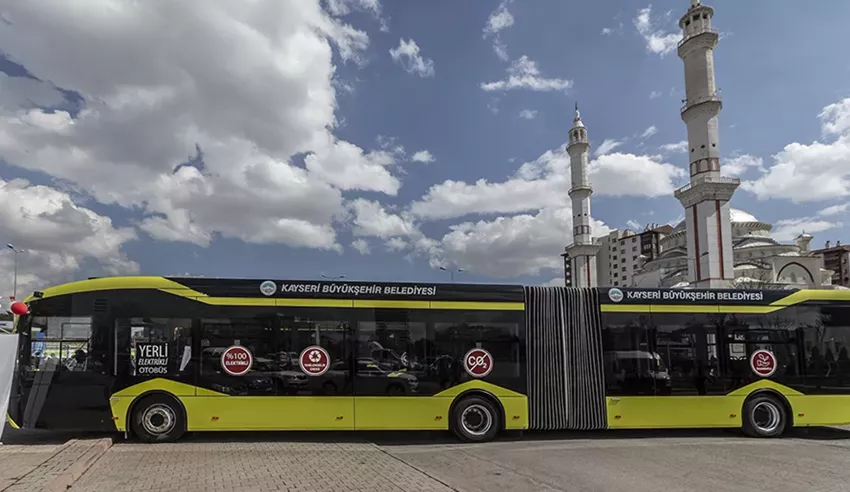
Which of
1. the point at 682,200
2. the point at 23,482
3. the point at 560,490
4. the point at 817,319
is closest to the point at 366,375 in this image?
the point at 560,490

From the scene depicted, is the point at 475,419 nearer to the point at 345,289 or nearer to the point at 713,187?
the point at 345,289

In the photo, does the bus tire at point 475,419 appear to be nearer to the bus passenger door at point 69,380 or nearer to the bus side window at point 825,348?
the bus passenger door at point 69,380

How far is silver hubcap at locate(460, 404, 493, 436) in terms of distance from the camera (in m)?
10.6

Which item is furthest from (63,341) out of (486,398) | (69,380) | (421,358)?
(486,398)

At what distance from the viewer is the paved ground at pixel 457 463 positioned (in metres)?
7.36

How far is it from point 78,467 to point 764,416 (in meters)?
11.9

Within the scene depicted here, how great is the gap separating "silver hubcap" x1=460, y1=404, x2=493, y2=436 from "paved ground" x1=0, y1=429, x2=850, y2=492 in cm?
37

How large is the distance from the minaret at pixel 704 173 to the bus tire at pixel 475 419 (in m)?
45.9

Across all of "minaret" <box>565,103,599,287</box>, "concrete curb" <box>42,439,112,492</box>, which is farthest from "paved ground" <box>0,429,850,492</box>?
"minaret" <box>565,103,599,287</box>

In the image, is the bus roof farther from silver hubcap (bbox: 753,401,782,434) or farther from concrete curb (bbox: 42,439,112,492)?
silver hubcap (bbox: 753,401,782,434)

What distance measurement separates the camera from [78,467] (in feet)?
24.7

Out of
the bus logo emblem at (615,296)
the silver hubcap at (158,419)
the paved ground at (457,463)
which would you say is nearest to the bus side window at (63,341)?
the silver hubcap at (158,419)

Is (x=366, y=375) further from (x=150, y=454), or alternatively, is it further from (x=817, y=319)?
(x=817, y=319)

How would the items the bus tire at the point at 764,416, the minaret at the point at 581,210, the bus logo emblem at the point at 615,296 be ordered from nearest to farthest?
1. the bus tire at the point at 764,416
2. the bus logo emblem at the point at 615,296
3. the minaret at the point at 581,210
